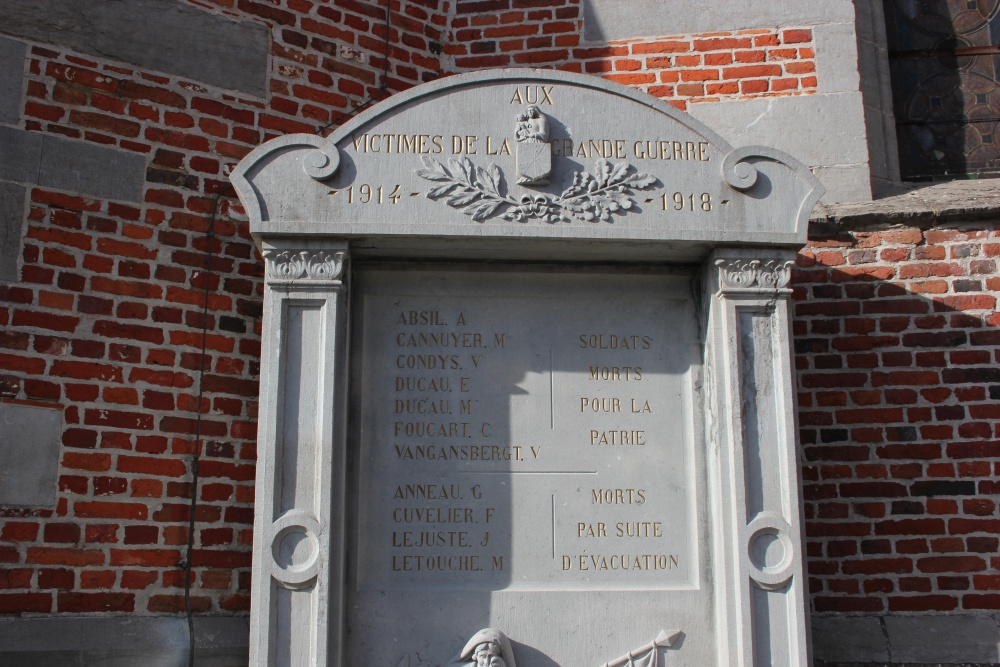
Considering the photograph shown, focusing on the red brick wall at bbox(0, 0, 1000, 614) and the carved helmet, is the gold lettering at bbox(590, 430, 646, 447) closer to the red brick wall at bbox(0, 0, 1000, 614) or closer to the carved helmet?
the carved helmet

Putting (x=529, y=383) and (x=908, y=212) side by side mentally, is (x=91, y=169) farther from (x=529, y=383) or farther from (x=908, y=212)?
(x=908, y=212)

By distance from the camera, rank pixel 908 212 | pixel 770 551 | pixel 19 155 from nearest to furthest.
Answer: pixel 770 551, pixel 19 155, pixel 908 212

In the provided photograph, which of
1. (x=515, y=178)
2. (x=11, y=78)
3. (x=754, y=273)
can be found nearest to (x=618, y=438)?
(x=754, y=273)

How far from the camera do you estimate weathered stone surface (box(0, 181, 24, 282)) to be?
4.89 m

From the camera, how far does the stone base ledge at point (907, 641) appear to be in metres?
5.07

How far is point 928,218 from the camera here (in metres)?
5.73

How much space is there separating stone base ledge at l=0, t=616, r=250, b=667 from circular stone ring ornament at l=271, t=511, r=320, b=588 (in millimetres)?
847

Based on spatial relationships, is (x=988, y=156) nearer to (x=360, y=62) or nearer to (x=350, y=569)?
(x=360, y=62)

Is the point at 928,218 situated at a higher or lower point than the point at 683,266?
higher

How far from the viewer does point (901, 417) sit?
5477 millimetres

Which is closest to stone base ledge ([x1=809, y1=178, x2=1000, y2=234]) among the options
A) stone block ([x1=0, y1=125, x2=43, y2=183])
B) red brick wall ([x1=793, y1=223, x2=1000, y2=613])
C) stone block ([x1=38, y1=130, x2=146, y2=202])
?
red brick wall ([x1=793, y1=223, x2=1000, y2=613])

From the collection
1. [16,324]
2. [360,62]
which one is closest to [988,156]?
[360,62]

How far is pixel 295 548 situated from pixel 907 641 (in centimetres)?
283

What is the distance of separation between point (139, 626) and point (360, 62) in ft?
10.3
